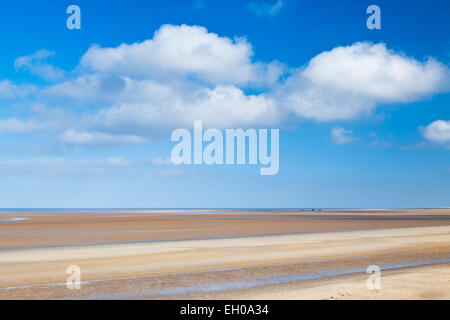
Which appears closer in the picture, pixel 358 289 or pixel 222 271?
pixel 358 289

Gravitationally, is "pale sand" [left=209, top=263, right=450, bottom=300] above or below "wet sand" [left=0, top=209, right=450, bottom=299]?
above

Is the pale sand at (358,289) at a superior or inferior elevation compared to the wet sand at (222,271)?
superior

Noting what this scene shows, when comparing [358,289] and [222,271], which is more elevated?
[358,289]

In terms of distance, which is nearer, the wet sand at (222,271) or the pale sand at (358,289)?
the pale sand at (358,289)

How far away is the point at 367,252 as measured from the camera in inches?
878

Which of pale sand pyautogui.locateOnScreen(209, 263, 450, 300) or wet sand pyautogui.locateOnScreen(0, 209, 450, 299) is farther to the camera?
wet sand pyautogui.locateOnScreen(0, 209, 450, 299)
